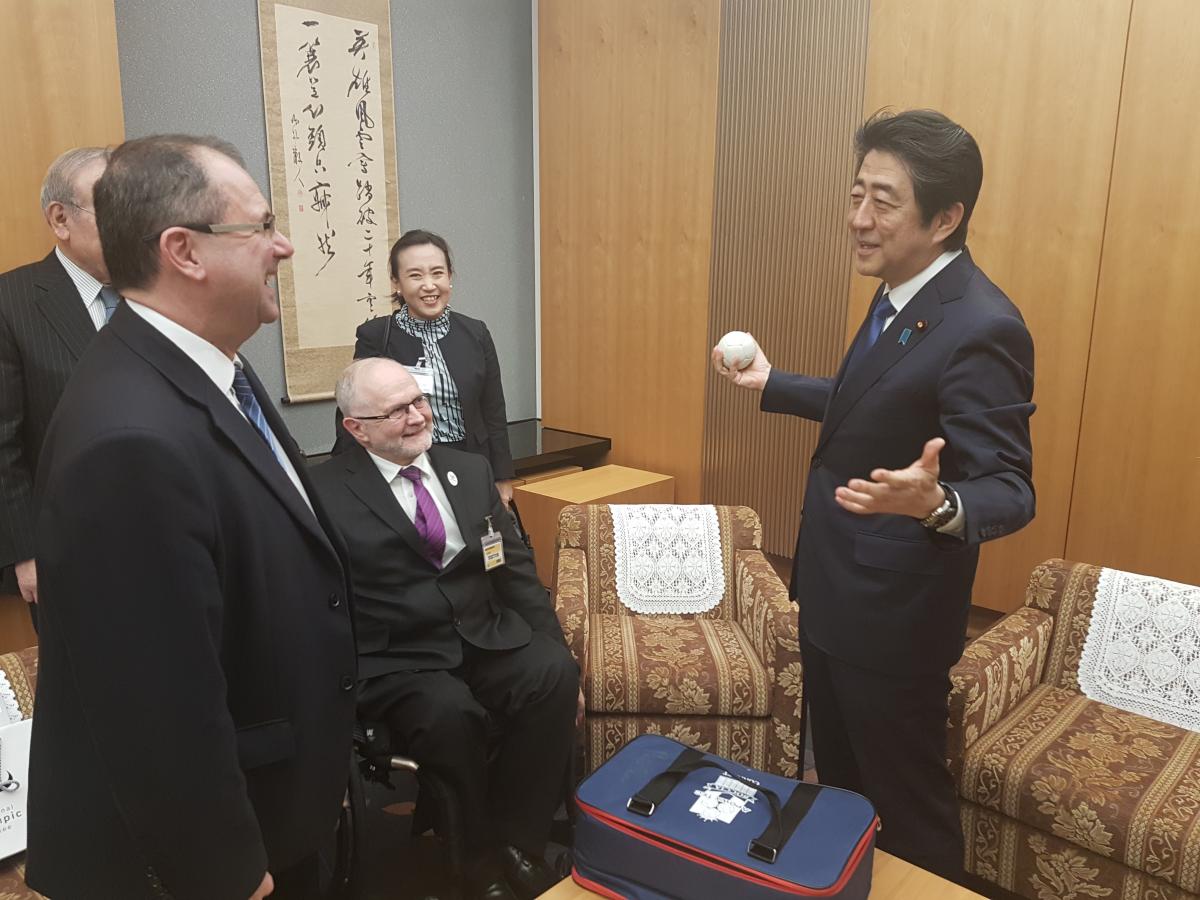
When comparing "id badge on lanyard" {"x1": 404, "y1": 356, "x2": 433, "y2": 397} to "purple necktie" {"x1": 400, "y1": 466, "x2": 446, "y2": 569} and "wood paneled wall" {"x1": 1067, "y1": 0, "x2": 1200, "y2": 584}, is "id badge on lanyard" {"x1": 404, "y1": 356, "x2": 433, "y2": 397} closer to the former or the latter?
"purple necktie" {"x1": 400, "y1": 466, "x2": 446, "y2": 569}

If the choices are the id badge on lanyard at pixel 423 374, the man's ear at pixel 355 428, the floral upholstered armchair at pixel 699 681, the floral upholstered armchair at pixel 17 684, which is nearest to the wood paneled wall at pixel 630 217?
the id badge on lanyard at pixel 423 374

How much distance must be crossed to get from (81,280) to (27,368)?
0.25m

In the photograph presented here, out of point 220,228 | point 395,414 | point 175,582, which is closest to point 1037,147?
point 395,414

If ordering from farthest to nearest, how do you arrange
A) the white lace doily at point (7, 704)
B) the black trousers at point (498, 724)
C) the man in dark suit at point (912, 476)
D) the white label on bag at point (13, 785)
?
the black trousers at point (498, 724) < the white lace doily at point (7, 704) < the white label on bag at point (13, 785) < the man in dark suit at point (912, 476)

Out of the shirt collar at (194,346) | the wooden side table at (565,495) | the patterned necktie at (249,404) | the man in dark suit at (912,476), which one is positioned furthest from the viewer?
the wooden side table at (565,495)

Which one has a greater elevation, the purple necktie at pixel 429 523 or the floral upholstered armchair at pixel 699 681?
the purple necktie at pixel 429 523

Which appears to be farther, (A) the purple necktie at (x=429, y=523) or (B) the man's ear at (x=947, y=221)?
(A) the purple necktie at (x=429, y=523)

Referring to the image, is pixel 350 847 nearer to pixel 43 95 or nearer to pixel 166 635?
pixel 166 635

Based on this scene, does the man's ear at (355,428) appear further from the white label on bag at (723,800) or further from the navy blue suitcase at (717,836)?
the white label on bag at (723,800)

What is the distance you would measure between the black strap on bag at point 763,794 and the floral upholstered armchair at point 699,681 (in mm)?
639

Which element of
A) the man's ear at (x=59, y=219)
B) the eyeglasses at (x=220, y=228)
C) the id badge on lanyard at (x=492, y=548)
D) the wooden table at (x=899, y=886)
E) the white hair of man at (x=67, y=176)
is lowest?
the wooden table at (x=899, y=886)

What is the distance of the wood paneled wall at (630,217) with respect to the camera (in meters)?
3.95

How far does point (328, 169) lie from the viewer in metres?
3.86

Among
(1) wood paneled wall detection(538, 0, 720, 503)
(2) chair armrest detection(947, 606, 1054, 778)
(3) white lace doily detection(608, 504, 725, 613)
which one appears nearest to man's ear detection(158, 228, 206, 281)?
(2) chair armrest detection(947, 606, 1054, 778)
